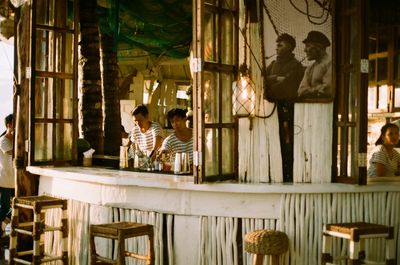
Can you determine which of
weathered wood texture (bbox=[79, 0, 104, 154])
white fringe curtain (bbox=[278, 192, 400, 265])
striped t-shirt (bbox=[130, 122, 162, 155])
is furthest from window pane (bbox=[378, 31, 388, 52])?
weathered wood texture (bbox=[79, 0, 104, 154])

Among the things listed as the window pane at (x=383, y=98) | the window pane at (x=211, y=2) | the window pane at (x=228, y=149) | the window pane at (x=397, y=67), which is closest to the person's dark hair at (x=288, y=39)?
the window pane at (x=211, y=2)

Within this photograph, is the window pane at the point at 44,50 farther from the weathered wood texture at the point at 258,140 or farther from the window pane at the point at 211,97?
the weathered wood texture at the point at 258,140

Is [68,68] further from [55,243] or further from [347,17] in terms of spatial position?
[347,17]

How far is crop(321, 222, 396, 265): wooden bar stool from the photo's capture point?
5.32 m

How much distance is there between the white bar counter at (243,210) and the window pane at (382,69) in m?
4.11

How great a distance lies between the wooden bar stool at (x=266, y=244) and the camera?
17.9 ft

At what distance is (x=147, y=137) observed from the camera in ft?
30.4

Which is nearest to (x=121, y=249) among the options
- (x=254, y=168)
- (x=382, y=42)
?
(x=254, y=168)

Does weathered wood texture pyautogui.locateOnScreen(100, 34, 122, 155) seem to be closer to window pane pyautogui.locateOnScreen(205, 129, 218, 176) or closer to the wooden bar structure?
the wooden bar structure

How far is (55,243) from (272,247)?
11.3 ft

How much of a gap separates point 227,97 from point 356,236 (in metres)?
1.98

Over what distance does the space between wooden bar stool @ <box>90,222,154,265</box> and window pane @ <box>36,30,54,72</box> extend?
2.92 m

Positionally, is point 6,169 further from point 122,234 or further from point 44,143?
point 122,234

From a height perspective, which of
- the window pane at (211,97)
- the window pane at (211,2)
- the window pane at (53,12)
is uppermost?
the window pane at (53,12)
